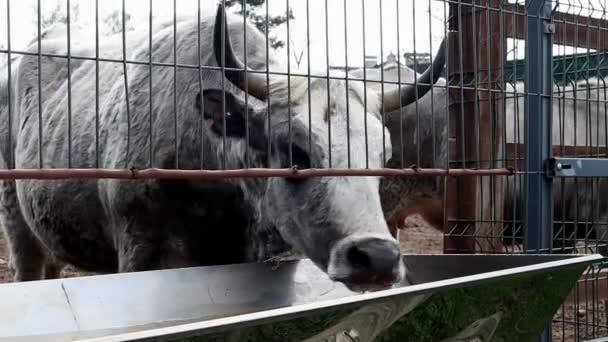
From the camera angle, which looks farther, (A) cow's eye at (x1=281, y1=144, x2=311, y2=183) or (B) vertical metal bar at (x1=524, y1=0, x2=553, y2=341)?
(B) vertical metal bar at (x1=524, y1=0, x2=553, y2=341)

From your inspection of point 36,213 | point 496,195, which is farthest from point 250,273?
point 36,213

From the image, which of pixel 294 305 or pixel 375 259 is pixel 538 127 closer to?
pixel 375 259

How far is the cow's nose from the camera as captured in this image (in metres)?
2.95

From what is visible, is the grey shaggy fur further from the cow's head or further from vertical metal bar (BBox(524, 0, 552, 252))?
vertical metal bar (BBox(524, 0, 552, 252))

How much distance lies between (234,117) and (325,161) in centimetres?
53

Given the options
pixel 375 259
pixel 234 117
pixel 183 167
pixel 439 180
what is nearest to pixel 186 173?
pixel 375 259

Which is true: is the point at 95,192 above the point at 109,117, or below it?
below

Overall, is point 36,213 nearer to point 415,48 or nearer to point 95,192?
point 95,192

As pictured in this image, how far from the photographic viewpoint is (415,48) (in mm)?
3289

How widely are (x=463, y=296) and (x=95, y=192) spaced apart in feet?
9.57

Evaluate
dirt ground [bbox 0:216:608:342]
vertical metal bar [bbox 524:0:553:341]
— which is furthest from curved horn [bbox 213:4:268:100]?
dirt ground [bbox 0:216:608:342]

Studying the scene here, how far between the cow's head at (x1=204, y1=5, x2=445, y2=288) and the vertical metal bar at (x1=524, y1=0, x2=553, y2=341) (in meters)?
0.52

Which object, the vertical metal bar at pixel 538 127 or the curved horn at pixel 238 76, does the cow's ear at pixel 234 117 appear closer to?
the curved horn at pixel 238 76

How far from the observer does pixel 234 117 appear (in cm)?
361
